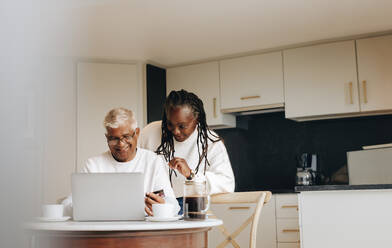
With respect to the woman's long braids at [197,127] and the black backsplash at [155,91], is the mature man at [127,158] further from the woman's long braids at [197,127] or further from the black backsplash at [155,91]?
the black backsplash at [155,91]

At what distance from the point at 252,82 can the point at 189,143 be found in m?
1.95

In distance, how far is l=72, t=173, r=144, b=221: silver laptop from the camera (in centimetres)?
154

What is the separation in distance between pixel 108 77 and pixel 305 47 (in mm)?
1737

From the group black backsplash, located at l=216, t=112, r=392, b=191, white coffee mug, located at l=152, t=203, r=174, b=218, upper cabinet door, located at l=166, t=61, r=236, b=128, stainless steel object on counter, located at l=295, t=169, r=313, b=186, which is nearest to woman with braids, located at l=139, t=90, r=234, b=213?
white coffee mug, located at l=152, t=203, r=174, b=218

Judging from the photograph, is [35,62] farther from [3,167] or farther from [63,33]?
[63,33]

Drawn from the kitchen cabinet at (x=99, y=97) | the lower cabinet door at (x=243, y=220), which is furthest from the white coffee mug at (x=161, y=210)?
the kitchen cabinet at (x=99, y=97)

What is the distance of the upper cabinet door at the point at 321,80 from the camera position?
12.7 ft

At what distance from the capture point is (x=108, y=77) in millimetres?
4270

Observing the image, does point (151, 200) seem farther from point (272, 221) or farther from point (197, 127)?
point (272, 221)

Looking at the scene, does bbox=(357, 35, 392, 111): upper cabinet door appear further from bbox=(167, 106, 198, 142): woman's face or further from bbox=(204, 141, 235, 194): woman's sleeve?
bbox=(167, 106, 198, 142): woman's face

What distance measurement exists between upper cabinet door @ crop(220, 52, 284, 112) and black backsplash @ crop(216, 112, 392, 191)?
1.03 feet

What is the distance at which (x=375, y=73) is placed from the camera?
3.76m

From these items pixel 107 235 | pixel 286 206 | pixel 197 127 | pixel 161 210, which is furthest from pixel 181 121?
pixel 286 206

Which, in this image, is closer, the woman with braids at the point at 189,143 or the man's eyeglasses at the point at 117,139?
the man's eyeglasses at the point at 117,139
